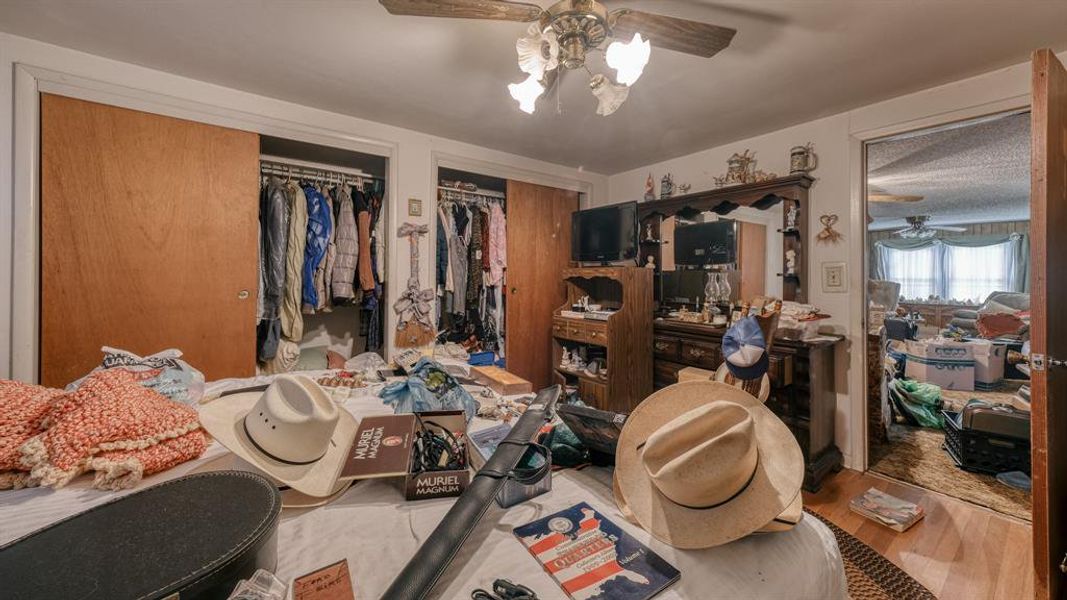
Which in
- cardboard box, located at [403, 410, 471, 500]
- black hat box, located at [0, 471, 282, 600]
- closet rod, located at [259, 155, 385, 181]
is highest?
closet rod, located at [259, 155, 385, 181]

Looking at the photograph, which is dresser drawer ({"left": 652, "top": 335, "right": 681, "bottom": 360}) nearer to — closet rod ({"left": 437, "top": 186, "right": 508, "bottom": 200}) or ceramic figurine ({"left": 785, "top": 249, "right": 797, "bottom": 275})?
ceramic figurine ({"left": 785, "top": 249, "right": 797, "bottom": 275})

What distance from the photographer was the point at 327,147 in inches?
104

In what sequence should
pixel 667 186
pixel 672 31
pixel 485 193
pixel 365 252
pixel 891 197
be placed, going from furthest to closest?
pixel 891 197
pixel 485 193
pixel 667 186
pixel 365 252
pixel 672 31

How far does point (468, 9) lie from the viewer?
125 cm

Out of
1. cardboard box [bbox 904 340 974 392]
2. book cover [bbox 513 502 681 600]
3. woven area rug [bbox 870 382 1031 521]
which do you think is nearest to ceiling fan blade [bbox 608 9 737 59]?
book cover [bbox 513 502 681 600]

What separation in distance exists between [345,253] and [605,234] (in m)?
2.04

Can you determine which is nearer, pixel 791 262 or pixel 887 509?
pixel 887 509

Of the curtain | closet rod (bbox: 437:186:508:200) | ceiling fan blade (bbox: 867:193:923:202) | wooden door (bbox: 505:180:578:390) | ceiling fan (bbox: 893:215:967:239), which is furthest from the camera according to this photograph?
the curtain

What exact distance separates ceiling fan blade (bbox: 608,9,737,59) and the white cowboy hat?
144cm

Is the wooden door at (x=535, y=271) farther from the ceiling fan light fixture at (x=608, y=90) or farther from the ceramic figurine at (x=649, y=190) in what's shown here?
the ceiling fan light fixture at (x=608, y=90)

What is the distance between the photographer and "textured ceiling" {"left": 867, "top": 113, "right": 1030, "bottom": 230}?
8.96 ft

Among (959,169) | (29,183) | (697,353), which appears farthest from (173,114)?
(959,169)

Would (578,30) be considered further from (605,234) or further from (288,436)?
Answer: (605,234)

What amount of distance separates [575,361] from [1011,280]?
8121mm
